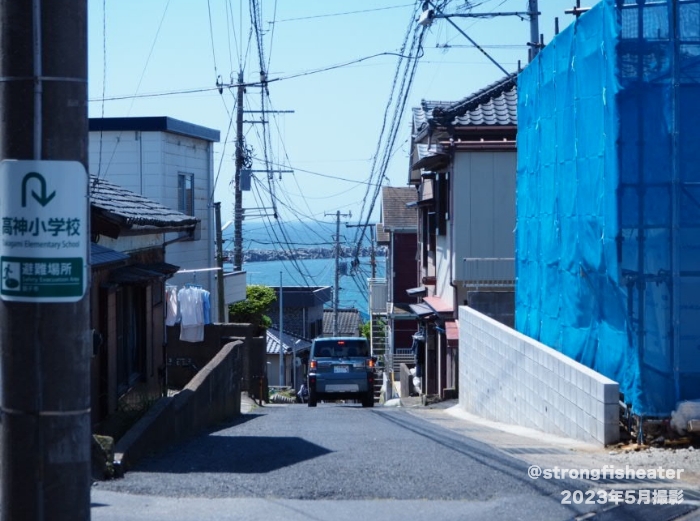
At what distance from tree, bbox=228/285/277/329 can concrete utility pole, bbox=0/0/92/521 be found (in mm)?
29324

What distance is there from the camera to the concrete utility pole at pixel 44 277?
3.54 m

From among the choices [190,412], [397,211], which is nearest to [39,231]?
[190,412]

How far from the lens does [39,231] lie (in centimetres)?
356

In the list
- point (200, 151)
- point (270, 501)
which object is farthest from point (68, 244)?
point (200, 151)

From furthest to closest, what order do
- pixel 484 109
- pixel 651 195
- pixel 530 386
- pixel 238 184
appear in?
1. pixel 238 184
2. pixel 484 109
3. pixel 530 386
4. pixel 651 195

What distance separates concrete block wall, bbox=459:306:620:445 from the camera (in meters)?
9.06

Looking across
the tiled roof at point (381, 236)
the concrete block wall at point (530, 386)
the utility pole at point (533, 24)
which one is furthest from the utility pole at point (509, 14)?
the tiled roof at point (381, 236)

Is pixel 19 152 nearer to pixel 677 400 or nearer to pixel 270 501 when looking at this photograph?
pixel 270 501

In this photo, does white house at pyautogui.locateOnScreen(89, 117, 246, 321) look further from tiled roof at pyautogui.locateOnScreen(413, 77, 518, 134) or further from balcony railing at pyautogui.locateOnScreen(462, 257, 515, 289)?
tiled roof at pyautogui.locateOnScreen(413, 77, 518, 134)

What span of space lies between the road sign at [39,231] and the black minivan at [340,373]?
18.3 meters

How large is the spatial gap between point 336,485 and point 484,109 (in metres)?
17.0

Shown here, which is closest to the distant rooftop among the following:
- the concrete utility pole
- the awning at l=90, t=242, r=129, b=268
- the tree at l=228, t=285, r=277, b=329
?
the awning at l=90, t=242, r=129, b=268

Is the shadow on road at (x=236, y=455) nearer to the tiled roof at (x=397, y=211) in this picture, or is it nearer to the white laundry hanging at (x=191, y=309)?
the white laundry hanging at (x=191, y=309)

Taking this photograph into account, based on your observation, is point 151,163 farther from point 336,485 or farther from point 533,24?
point 336,485
